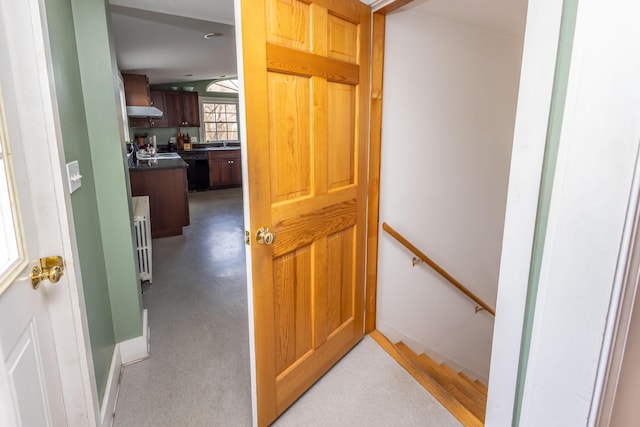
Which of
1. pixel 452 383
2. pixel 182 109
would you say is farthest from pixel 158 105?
pixel 452 383

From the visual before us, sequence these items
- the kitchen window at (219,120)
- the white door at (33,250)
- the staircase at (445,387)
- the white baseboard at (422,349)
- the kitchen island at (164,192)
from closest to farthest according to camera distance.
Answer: the white door at (33,250)
the staircase at (445,387)
the white baseboard at (422,349)
the kitchen island at (164,192)
the kitchen window at (219,120)

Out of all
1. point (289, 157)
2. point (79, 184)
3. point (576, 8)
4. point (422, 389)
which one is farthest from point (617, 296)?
point (79, 184)

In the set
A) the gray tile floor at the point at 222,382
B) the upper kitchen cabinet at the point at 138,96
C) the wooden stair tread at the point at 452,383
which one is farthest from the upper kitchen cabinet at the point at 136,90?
the wooden stair tread at the point at 452,383

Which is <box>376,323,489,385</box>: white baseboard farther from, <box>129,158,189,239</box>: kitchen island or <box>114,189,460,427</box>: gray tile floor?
<box>129,158,189,239</box>: kitchen island

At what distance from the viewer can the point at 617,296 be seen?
0.78 metres

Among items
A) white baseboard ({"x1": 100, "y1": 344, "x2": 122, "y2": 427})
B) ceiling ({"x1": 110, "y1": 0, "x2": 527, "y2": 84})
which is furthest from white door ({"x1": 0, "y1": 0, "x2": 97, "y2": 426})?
ceiling ({"x1": 110, "y1": 0, "x2": 527, "y2": 84})

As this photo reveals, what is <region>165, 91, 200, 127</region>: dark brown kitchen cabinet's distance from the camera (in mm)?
7109

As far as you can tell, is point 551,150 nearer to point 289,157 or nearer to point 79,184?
point 289,157

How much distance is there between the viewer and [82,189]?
1547 millimetres

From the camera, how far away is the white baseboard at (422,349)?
2.34 metres

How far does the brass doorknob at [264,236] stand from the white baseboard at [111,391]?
98cm

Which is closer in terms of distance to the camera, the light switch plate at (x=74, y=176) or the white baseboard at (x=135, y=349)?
the light switch plate at (x=74, y=176)

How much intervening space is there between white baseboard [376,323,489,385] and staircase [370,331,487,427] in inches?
2.0

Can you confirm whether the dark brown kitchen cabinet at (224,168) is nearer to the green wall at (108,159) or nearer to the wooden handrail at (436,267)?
the green wall at (108,159)
